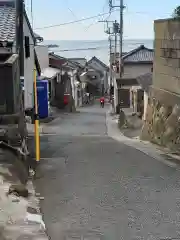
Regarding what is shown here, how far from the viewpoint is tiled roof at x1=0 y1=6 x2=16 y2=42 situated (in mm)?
19141

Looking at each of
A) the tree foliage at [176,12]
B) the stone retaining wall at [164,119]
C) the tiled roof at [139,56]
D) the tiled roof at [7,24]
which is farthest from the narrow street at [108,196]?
the tiled roof at [139,56]

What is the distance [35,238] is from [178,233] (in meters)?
2.00

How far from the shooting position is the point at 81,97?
217 ft

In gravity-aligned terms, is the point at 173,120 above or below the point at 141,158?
above

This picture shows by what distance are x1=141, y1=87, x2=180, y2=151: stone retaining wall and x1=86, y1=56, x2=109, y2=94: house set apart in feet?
218

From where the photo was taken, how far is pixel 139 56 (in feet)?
177

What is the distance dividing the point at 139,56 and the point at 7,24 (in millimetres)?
35296

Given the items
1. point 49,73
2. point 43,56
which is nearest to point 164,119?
point 49,73

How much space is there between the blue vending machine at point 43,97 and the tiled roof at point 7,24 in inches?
294

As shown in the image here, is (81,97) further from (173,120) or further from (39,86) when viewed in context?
(173,120)

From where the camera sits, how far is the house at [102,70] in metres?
83.7

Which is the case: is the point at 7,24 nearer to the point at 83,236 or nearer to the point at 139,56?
the point at 83,236

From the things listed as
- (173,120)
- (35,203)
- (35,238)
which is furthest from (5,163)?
(173,120)

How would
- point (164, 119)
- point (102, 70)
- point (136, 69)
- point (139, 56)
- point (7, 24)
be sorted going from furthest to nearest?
1. point (102, 70)
2. point (139, 56)
3. point (136, 69)
4. point (7, 24)
5. point (164, 119)
